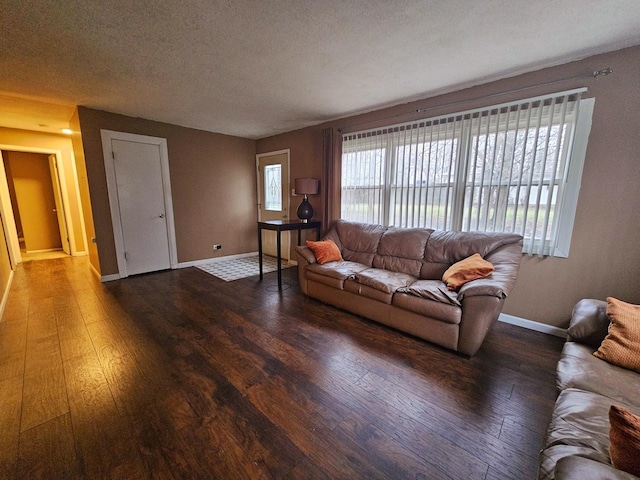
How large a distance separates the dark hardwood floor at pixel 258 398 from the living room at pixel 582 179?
0.59 meters

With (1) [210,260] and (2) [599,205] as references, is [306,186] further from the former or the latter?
(2) [599,205]

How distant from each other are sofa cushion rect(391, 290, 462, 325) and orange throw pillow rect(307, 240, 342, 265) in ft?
3.40

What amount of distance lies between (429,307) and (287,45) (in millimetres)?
2371

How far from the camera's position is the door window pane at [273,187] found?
4.90 m

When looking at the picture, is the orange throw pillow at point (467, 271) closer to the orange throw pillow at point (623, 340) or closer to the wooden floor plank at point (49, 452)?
the orange throw pillow at point (623, 340)

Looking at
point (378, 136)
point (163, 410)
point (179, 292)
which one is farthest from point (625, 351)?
point (179, 292)

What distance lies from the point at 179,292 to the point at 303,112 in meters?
2.96

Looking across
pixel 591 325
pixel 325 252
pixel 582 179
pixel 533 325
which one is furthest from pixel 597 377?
pixel 325 252

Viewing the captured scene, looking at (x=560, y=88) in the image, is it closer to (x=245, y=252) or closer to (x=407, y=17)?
(x=407, y=17)

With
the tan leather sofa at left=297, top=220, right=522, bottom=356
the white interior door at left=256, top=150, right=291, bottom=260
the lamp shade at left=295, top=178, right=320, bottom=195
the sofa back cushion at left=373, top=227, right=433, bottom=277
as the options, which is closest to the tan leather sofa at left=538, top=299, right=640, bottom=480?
the tan leather sofa at left=297, top=220, right=522, bottom=356

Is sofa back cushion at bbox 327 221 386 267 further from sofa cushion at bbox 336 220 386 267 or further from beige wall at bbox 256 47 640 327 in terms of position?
beige wall at bbox 256 47 640 327

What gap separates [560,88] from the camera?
2203mm

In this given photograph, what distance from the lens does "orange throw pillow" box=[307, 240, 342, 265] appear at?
3137 millimetres

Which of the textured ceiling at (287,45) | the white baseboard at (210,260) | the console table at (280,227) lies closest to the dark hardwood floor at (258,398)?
the console table at (280,227)
